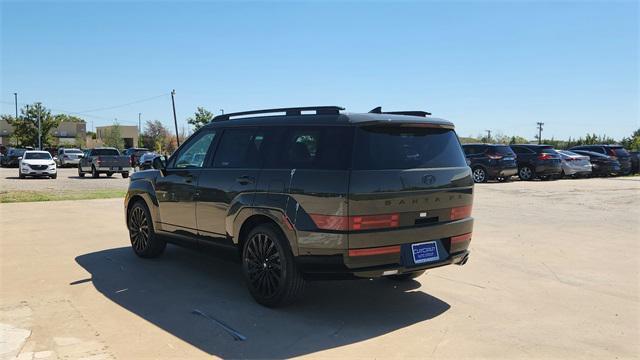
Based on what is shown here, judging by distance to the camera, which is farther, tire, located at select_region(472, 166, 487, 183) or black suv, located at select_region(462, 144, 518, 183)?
tire, located at select_region(472, 166, 487, 183)

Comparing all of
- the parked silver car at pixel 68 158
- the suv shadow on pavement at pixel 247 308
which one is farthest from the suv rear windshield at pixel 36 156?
the suv shadow on pavement at pixel 247 308

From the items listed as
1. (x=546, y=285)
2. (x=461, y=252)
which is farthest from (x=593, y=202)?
(x=461, y=252)

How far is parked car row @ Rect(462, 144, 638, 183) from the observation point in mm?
22297

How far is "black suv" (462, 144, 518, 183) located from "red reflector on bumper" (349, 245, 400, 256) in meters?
18.5

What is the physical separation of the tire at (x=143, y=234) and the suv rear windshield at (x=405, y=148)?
3.71 meters

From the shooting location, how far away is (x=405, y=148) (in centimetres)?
509

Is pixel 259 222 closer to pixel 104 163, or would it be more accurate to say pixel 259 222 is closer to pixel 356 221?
pixel 356 221

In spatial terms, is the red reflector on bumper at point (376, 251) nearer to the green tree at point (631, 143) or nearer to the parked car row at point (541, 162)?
the parked car row at point (541, 162)

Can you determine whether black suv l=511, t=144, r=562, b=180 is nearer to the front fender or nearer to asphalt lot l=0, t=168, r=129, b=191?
asphalt lot l=0, t=168, r=129, b=191

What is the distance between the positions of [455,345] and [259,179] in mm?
2445

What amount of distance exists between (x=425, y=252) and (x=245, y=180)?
78.2 inches

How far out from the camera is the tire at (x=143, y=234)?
7375mm

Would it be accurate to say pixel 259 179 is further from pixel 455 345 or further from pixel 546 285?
pixel 546 285

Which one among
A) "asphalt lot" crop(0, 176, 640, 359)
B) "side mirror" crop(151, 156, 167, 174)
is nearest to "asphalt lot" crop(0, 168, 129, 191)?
"asphalt lot" crop(0, 176, 640, 359)
